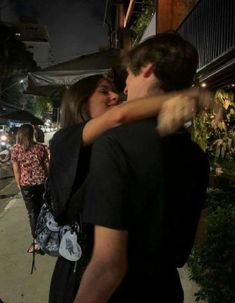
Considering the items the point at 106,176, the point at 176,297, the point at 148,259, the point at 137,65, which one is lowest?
the point at 176,297

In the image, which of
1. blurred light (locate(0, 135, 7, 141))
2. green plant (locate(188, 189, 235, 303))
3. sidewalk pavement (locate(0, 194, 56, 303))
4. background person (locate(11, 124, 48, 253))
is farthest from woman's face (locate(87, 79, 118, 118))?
blurred light (locate(0, 135, 7, 141))

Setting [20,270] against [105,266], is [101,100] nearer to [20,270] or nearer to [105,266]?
[105,266]

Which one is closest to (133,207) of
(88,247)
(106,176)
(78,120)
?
(106,176)

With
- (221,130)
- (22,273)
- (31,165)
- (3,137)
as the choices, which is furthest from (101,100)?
(3,137)

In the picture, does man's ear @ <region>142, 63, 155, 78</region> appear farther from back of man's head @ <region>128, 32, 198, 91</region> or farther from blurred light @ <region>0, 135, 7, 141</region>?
blurred light @ <region>0, 135, 7, 141</region>

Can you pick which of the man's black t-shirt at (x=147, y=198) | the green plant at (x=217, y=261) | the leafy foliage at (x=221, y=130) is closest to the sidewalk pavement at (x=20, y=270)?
the green plant at (x=217, y=261)

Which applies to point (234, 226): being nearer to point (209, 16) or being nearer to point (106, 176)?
point (209, 16)

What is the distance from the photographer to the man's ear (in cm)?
164

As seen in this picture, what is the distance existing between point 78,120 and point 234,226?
109 inches

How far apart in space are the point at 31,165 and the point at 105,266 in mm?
5387

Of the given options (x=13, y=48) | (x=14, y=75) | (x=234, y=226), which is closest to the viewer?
(x=234, y=226)

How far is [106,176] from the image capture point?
1481 millimetres

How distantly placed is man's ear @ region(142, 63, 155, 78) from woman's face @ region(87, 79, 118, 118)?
1.77 ft

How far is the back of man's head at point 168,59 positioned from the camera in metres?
1.63
